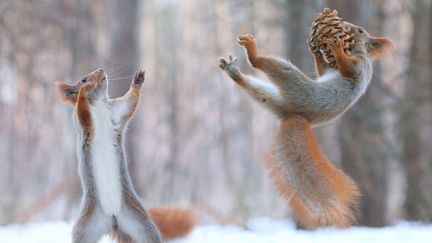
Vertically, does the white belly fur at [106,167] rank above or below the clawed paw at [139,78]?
below

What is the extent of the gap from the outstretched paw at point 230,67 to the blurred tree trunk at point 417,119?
7.56m

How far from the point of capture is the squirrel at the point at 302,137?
471 cm

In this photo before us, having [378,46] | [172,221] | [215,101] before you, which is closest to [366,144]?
[378,46]

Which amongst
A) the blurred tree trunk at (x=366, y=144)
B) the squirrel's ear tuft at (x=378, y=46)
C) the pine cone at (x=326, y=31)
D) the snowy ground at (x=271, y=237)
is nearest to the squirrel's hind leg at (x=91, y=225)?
the snowy ground at (x=271, y=237)

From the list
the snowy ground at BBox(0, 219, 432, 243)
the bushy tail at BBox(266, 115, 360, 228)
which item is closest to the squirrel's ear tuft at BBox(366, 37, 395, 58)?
the bushy tail at BBox(266, 115, 360, 228)

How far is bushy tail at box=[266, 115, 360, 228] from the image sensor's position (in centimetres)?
470

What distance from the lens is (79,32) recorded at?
16.8 m

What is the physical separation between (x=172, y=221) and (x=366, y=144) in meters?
5.92

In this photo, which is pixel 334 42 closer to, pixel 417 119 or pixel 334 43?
pixel 334 43

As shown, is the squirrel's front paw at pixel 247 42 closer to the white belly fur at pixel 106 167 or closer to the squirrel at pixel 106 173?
the squirrel at pixel 106 173

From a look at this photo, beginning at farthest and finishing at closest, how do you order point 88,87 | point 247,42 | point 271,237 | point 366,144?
point 366,144, point 271,237, point 247,42, point 88,87

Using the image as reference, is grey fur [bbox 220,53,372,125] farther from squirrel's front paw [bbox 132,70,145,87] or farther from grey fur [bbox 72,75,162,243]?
grey fur [bbox 72,75,162,243]

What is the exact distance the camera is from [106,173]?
445cm

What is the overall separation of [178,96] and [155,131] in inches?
212
